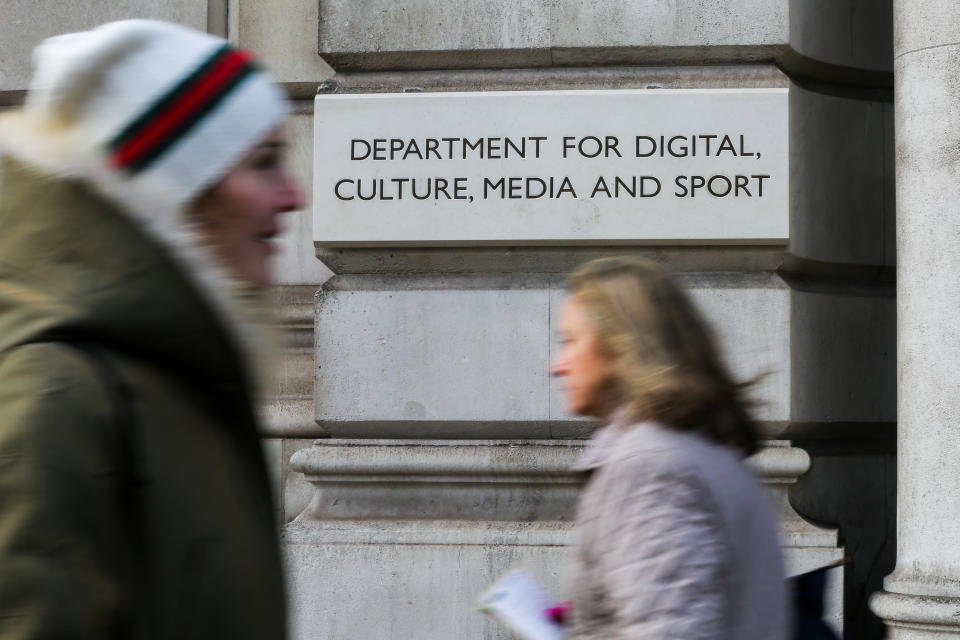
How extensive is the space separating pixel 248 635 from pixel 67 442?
0.26 m

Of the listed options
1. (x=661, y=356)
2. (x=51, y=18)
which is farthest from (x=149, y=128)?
(x=51, y=18)

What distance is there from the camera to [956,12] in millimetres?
4789

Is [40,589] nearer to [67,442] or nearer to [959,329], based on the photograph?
[67,442]

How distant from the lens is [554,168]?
535 centimetres

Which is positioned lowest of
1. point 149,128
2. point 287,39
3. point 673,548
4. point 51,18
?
point 673,548

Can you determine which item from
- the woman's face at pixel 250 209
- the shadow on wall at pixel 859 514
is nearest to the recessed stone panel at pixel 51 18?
the shadow on wall at pixel 859 514

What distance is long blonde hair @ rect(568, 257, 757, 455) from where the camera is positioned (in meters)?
2.20

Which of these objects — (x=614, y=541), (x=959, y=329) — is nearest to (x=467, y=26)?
(x=959, y=329)

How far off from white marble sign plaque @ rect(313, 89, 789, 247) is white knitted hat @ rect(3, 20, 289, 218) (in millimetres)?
4005

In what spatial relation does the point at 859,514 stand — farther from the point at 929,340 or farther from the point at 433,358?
the point at 433,358

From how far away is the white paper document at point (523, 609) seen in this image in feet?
7.48

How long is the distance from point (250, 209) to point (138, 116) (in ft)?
0.50

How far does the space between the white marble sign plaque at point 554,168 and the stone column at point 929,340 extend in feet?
1.88

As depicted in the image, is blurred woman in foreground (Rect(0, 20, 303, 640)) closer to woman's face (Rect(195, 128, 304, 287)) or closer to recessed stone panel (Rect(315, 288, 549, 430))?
woman's face (Rect(195, 128, 304, 287))
